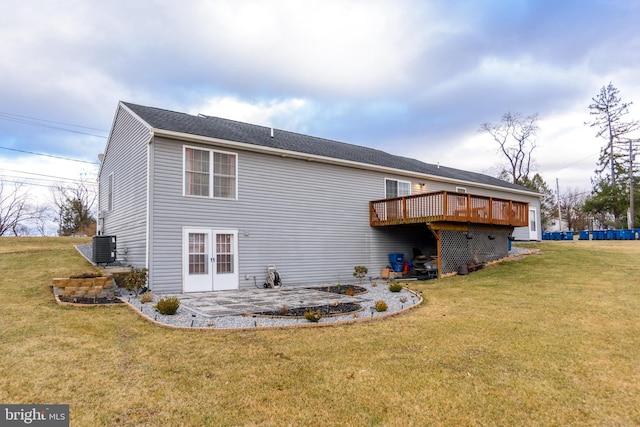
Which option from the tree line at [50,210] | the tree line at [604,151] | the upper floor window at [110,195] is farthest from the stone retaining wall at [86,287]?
the tree line at [604,151]

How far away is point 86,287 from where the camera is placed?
27.0 feet

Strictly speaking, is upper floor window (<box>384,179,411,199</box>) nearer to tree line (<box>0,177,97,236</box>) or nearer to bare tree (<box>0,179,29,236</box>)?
tree line (<box>0,177,97,236</box>)

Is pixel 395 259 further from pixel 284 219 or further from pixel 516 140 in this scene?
pixel 516 140

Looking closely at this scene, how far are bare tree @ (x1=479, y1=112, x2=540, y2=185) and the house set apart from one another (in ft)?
70.4

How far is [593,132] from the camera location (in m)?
32.7

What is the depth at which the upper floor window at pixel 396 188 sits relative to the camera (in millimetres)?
14938

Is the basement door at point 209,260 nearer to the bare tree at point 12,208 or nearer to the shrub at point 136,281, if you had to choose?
the shrub at point 136,281

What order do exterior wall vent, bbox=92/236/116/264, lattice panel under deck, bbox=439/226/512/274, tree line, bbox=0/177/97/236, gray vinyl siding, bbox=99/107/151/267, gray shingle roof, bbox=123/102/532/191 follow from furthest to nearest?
tree line, bbox=0/177/97/236
lattice panel under deck, bbox=439/226/512/274
exterior wall vent, bbox=92/236/116/264
gray shingle roof, bbox=123/102/532/191
gray vinyl siding, bbox=99/107/151/267

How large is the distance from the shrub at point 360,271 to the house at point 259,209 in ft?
0.92

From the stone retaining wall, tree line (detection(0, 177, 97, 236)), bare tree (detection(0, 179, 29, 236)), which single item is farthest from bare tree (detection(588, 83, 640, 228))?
bare tree (detection(0, 179, 29, 236))

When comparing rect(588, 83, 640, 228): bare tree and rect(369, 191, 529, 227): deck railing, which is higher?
rect(588, 83, 640, 228): bare tree

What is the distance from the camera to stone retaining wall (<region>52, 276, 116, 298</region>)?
795cm

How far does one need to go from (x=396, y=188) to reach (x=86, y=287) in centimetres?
1117

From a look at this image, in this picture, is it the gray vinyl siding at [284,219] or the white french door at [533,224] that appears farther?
the white french door at [533,224]
